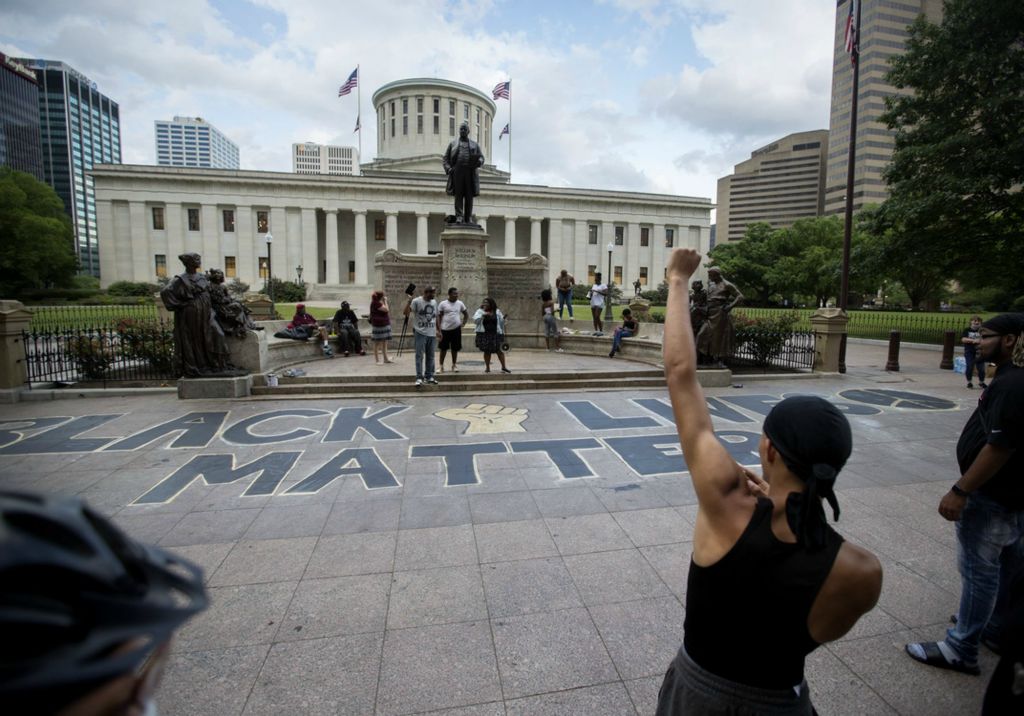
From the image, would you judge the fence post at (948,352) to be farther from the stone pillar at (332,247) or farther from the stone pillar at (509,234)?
the stone pillar at (332,247)

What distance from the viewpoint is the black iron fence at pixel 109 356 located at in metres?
11.9

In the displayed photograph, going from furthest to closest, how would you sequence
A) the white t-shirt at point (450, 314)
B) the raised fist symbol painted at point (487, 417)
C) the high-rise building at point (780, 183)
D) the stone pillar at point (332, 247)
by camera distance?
the high-rise building at point (780, 183) < the stone pillar at point (332, 247) < the white t-shirt at point (450, 314) < the raised fist symbol painted at point (487, 417)

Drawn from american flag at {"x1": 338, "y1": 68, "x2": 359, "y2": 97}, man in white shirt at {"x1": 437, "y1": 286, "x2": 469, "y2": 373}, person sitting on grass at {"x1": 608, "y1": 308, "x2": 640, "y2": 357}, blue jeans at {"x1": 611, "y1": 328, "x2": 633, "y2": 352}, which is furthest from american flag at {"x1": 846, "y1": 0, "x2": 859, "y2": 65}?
american flag at {"x1": 338, "y1": 68, "x2": 359, "y2": 97}

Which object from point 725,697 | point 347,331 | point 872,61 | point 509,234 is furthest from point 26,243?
point 872,61

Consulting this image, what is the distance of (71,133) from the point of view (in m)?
122

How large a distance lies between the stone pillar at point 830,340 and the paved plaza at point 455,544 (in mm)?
4973

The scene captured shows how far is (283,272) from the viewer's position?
58531 mm

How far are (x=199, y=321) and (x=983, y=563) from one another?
11791 millimetres

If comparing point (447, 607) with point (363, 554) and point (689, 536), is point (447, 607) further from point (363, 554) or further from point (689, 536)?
point (689, 536)

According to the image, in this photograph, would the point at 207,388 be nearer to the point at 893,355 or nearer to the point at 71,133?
the point at 893,355

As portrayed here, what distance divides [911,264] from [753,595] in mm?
29055

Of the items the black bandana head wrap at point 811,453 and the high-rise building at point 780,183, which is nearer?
the black bandana head wrap at point 811,453

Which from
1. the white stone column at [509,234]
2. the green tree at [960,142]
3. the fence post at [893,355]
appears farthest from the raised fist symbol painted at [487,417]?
the white stone column at [509,234]

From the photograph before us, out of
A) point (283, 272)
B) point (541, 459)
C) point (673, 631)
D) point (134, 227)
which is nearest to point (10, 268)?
point (134, 227)
